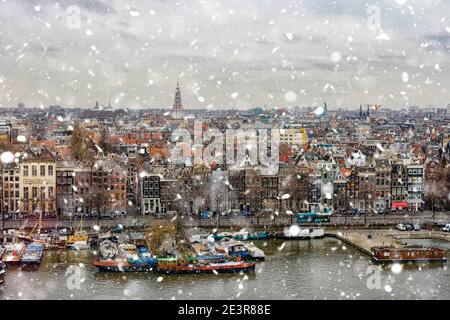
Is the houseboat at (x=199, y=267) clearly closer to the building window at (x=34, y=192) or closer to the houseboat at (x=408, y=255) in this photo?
the houseboat at (x=408, y=255)

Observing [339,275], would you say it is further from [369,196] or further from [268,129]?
A: [268,129]

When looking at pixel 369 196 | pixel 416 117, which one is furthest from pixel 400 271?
pixel 416 117

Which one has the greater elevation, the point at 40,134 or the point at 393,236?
the point at 40,134

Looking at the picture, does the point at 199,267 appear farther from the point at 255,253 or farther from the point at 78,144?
the point at 78,144

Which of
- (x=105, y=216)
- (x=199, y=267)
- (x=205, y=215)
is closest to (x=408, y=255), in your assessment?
(x=199, y=267)

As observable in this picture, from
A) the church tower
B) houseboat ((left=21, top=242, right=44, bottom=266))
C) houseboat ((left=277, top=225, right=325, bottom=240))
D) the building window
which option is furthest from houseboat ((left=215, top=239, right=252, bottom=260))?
the church tower

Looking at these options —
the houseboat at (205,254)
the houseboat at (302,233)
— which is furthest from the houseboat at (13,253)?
the houseboat at (302,233)

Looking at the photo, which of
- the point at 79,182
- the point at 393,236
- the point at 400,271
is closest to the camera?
the point at 400,271
